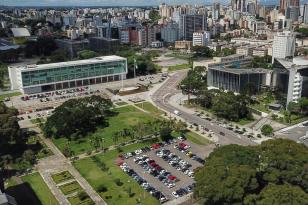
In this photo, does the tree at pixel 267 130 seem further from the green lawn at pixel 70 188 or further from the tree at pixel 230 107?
the green lawn at pixel 70 188

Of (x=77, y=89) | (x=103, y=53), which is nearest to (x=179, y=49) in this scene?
(x=103, y=53)

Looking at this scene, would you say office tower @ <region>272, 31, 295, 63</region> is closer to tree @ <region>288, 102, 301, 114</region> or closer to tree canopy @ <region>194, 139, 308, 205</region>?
tree @ <region>288, 102, 301, 114</region>

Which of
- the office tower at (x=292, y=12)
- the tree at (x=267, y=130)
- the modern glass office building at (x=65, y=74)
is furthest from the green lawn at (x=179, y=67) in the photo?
the office tower at (x=292, y=12)

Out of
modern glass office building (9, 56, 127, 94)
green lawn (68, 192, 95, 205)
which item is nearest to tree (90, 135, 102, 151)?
green lawn (68, 192, 95, 205)

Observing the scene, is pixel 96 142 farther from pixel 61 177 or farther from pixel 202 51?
pixel 202 51

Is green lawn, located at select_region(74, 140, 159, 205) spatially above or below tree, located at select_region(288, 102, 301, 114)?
below

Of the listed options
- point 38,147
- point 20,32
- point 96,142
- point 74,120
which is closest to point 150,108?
point 74,120
